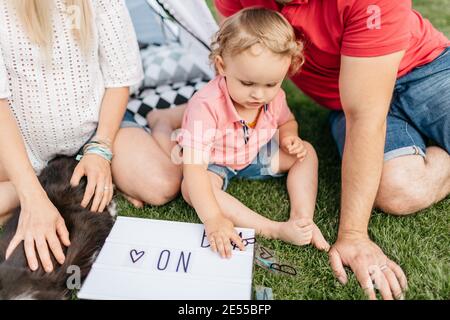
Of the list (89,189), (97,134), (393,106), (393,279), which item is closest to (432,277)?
(393,279)

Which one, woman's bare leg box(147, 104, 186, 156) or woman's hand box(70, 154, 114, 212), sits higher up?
woman's hand box(70, 154, 114, 212)

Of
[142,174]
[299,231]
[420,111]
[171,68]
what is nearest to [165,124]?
[142,174]

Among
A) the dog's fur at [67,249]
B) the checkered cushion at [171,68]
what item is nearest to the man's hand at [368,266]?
the dog's fur at [67,249]

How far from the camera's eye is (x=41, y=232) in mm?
1247

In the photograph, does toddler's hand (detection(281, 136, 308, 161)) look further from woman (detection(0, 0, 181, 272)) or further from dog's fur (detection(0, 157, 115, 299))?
dog's fur (detection(0, 157, 115, 299))

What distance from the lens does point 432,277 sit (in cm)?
127

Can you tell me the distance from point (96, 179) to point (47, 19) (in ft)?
1.48

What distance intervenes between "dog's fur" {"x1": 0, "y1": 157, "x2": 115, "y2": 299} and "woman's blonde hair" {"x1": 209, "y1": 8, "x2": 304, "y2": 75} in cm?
56

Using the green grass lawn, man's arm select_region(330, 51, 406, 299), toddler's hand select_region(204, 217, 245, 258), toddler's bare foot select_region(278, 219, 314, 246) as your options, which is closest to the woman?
the green grass lawn

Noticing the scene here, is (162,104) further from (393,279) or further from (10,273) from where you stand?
(393,279)

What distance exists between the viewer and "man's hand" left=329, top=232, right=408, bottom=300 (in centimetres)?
123

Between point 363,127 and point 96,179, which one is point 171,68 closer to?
point 96,179

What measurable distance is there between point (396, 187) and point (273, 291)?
0.50m

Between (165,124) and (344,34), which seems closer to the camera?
(344,34)
